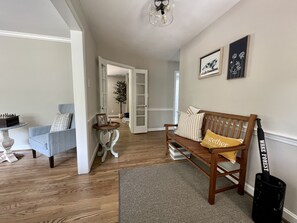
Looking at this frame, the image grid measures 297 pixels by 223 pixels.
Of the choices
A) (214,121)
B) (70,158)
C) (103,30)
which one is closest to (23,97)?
(70,158)

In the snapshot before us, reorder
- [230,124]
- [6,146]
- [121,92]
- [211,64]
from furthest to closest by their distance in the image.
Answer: [121,92] < [6,146] < [211,64] < [230,124]

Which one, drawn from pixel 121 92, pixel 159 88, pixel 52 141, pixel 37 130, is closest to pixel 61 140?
pixel 52 141

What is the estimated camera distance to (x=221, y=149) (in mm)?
1364

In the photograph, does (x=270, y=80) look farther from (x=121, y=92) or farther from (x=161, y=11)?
(x=121, y=92)

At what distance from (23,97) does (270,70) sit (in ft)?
13.1

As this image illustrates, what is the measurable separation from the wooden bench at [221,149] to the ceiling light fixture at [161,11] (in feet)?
4.99

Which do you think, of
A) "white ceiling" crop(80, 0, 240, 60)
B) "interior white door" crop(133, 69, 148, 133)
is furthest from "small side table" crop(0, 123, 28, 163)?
"interior white door" crop(133, 69, 148, 133)

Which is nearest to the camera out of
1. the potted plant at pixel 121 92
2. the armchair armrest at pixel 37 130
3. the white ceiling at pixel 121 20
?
the white ceiling at pixel 121 20

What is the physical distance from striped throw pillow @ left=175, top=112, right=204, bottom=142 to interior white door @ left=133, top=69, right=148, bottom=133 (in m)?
2.03

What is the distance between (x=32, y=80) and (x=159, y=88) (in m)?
3.16

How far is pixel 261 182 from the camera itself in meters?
1.20

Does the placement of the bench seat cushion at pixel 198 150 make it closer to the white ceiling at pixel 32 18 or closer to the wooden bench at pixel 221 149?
the wooden bench at pixel 221 149

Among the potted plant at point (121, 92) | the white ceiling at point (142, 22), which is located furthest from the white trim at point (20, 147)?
the potted plant at point (121, 92)

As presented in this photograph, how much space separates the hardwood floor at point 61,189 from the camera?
1311 millimetres
